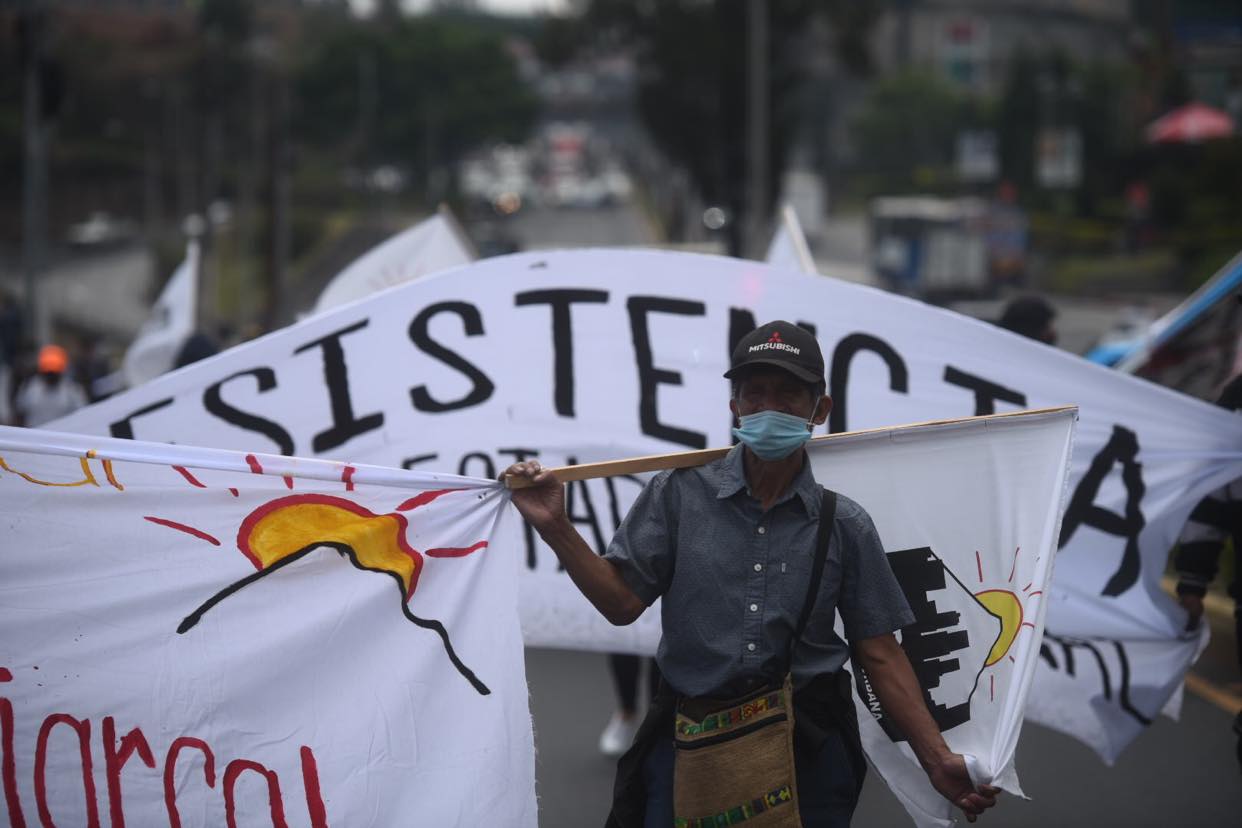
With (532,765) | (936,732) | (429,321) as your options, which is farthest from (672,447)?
(936,732)

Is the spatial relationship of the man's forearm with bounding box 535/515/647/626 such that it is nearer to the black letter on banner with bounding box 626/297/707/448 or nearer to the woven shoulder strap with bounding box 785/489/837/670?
the woven shoulder strap with bounding box 785/489/837/670

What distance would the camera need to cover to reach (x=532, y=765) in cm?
410

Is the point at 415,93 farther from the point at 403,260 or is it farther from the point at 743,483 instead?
the point at 743,483

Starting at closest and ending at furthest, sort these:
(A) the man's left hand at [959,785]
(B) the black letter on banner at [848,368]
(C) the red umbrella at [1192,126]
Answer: (A) the man's left hand at [959,785] < (B) the black letter on banner at [848,368] < (C) the red umbrella at [1192,126]

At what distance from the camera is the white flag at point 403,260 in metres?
9.27

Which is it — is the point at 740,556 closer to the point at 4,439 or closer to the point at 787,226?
the point at 4,439

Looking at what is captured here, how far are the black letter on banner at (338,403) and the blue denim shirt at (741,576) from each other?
2503 mm

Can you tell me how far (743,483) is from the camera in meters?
3.62

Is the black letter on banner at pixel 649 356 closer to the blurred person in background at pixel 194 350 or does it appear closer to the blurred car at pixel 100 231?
the blurred person in background at pixel 194 350

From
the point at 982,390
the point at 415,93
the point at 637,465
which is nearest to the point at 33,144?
the point at 982,390

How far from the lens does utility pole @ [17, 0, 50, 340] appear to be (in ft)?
63.6

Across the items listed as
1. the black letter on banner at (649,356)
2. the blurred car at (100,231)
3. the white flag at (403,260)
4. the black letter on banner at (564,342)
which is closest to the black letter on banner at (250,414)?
the black letter on banner at (564,342)

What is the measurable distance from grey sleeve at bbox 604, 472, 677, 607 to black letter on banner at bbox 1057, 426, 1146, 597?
244cm

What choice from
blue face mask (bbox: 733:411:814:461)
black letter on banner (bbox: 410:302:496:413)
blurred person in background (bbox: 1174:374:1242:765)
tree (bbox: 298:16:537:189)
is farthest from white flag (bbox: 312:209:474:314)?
tree (bbox: 298:16:537:189)
